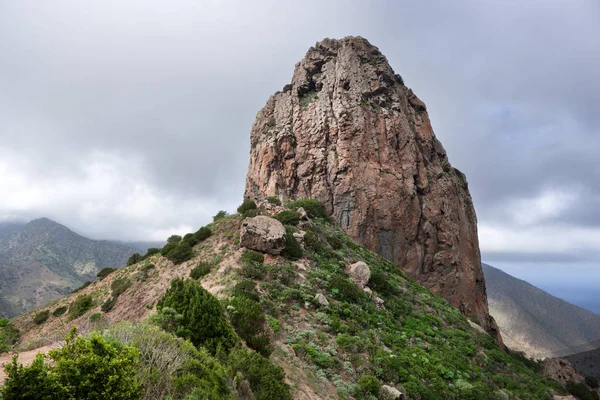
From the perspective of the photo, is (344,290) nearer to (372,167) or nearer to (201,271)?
(201,271)

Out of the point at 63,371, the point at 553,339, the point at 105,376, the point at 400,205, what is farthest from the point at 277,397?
the point at 553,339

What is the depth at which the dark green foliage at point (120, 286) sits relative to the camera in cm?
2166

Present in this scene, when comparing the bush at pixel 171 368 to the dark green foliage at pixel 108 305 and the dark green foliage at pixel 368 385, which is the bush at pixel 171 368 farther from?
the dark green foliage at pixel 108 305

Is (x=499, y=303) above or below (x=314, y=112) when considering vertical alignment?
below

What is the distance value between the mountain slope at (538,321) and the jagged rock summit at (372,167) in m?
99.4

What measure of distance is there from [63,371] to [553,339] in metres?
181

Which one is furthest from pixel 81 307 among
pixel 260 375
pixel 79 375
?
pixel 79 375

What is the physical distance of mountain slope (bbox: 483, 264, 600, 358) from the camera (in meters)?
127

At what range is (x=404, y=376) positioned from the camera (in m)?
12.2

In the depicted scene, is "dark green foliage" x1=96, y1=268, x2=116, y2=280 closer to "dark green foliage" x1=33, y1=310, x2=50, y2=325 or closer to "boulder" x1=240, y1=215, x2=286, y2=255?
"dark green foliage" x1=33, y1=310, x2=50, y2=325

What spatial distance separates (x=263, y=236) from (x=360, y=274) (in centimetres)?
689

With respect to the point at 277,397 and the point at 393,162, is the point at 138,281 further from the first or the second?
the point at 393,162

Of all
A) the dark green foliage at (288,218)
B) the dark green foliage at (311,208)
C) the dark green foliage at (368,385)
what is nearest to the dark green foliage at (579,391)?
the dark green foliage at (368,385)

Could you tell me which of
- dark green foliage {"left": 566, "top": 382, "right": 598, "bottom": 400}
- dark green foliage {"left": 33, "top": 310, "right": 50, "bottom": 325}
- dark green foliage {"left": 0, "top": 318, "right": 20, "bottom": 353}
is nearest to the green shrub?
dark green foliage {"left": 0, "top": 318, "right": 20, "bottom": 353}
